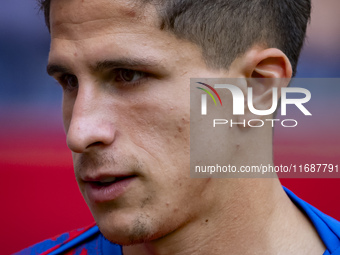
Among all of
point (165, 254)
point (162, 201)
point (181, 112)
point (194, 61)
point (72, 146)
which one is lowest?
point (165, 254)

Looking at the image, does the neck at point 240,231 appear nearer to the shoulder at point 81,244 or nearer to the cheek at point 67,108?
the shoulder at point 81,244

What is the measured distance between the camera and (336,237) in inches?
70.5

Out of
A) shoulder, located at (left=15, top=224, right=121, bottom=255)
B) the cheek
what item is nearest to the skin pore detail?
the cheek

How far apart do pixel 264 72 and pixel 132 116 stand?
0.48 m

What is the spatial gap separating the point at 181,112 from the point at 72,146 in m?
0.35

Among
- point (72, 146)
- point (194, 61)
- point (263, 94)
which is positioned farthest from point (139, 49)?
point (263, 94)

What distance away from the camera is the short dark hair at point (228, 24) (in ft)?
5.44

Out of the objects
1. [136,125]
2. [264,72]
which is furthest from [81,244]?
[264,72]

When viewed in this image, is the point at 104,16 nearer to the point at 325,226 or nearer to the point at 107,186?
the point at 107,186

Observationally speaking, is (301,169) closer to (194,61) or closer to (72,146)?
(194,61)

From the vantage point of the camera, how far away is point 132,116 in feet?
5.32

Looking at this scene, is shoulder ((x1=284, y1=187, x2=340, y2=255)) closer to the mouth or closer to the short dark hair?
the short dark hair

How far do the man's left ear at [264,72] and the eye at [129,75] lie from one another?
0.36m

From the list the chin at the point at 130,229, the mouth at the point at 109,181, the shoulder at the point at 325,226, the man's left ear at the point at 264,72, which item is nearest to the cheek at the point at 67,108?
the mouth at the point at 109,181
